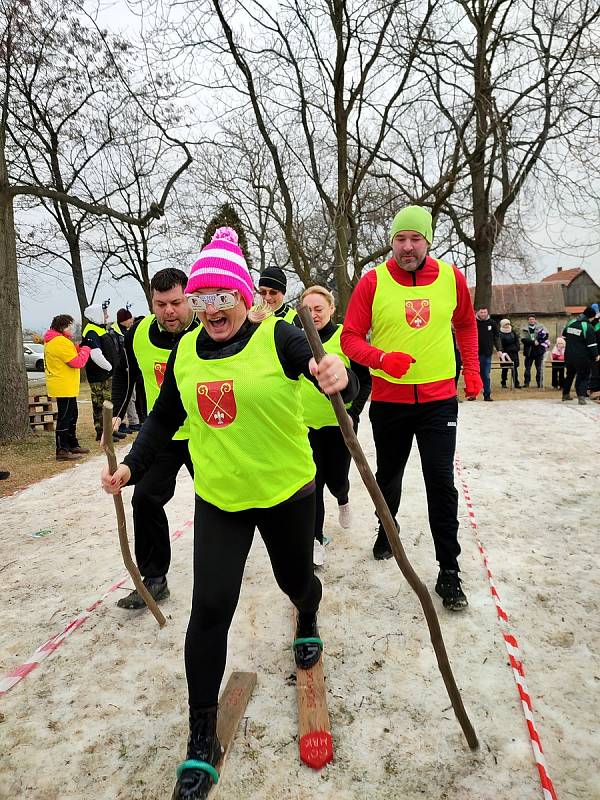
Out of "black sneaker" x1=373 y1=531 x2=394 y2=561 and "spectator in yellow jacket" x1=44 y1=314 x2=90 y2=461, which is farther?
"spectator in yellow jacket" x1=44 y1=314 x2=90 y2=461

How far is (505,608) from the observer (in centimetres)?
311

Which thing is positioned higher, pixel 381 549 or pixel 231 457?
pixel 231 457

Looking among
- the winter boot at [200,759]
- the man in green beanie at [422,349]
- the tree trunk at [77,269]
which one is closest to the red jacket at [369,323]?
the man in green beanie at [422,349]

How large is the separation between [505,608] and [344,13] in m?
11.8

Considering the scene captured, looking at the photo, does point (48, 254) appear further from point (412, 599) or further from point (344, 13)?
point (412, 599)

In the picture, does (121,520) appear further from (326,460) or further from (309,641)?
(326,460)

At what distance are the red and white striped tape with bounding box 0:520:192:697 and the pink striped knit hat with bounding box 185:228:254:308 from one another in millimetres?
2158

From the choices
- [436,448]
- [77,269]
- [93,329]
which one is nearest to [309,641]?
[436,448]

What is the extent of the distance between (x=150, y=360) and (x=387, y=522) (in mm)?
2001

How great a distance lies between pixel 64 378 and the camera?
26.5ft

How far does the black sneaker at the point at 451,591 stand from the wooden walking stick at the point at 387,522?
1009mm

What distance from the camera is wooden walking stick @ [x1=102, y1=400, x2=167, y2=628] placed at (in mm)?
2270

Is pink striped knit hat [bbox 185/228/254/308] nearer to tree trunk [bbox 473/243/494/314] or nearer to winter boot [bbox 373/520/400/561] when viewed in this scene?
winter boot [bbox 373/520/400/561]

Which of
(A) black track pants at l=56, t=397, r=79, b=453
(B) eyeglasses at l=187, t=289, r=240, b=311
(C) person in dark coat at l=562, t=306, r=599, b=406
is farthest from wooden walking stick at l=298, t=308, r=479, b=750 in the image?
(C) person in dark coat at l=562, t=306, r=599, b=406
